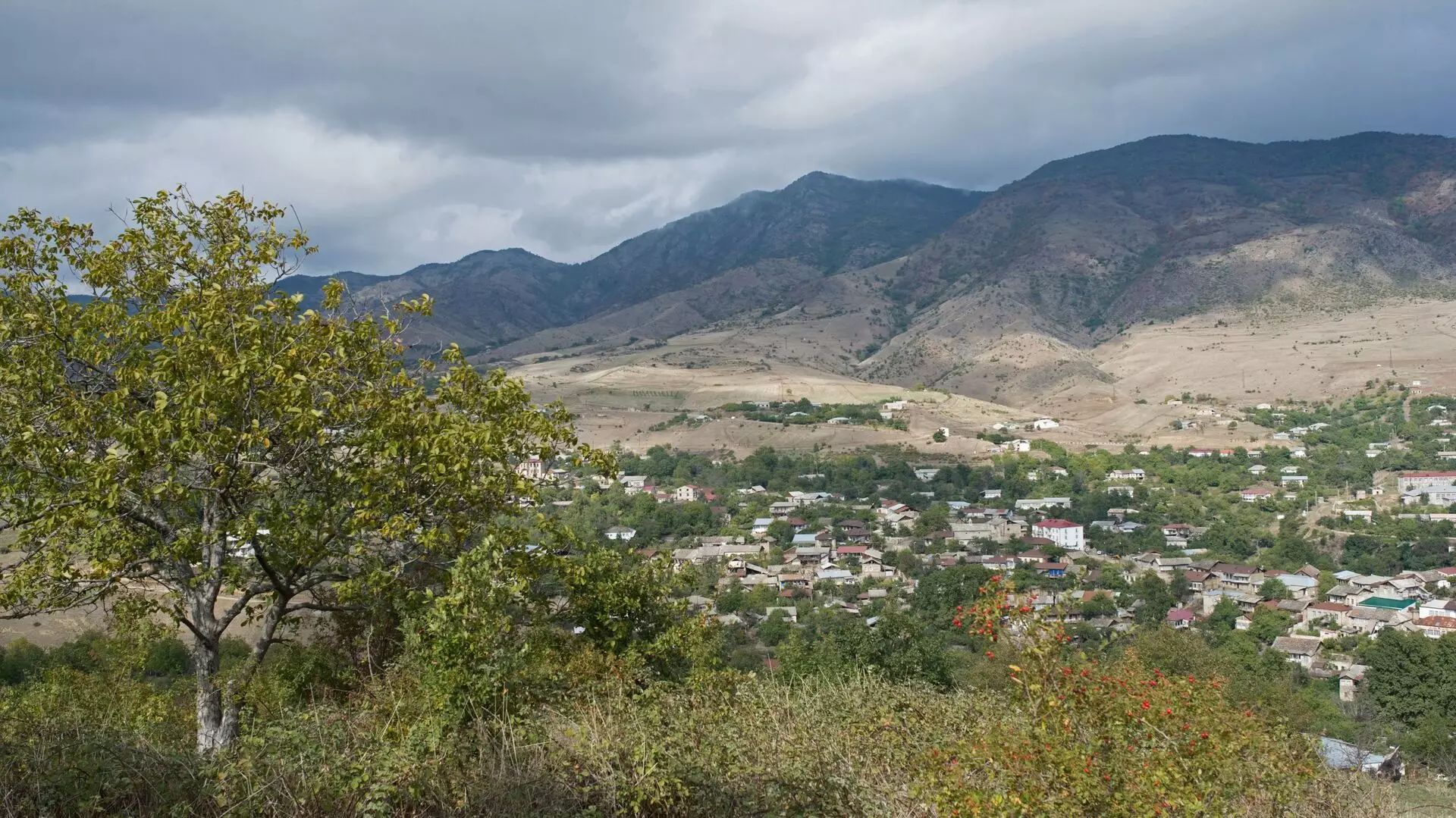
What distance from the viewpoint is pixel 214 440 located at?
231 inches

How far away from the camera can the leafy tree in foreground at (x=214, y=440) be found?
5.86 meters

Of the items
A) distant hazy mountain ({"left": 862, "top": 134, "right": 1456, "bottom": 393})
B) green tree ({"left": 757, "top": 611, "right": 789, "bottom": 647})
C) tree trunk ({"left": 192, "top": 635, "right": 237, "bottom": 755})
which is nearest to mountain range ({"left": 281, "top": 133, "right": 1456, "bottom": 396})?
distant hazy mountain ({"left": 862, "top": 134, "right": 1456, "bottom": 393})

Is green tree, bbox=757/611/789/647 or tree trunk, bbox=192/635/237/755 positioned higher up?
tree trunk, bbox=192/635/237/755

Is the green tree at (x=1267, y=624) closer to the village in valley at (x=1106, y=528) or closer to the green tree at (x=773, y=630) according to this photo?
the village in valley at (x=1106, y=528)

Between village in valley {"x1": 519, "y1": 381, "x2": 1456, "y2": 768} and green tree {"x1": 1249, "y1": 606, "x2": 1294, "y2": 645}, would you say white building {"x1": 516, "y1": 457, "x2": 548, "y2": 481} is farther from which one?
Result: green tree {"x1": 1249, "y1": 606, "x2": 1294, "y2": 645}

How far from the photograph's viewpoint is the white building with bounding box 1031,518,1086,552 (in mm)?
59375

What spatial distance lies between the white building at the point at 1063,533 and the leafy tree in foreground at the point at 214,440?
57.0 meters

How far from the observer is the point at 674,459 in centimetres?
8362

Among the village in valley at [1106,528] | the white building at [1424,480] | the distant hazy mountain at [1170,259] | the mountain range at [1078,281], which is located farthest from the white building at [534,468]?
the distant hazy mountain at [1170,259]

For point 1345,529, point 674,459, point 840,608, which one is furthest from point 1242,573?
point 674,459

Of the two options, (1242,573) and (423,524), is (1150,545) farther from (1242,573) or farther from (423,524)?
(423,524)

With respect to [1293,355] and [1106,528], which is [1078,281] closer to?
[1293,355]

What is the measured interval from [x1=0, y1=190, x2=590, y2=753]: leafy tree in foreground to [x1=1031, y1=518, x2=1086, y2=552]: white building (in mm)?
56995

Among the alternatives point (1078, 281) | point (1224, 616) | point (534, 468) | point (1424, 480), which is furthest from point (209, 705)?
point (1078, 281)
